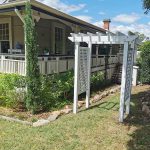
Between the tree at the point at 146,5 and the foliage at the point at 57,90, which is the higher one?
the tree at the point at 146,5

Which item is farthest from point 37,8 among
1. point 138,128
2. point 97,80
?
point 138,128

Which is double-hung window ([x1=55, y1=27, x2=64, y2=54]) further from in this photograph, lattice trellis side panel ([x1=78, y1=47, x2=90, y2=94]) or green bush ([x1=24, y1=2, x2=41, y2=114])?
green bush ([x1=24, y1=2, x2=41, y2=114])

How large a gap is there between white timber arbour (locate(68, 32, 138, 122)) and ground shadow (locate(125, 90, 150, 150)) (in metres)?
0.36

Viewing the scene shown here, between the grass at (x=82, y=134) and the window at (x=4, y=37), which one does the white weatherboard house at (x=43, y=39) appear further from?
the grass at (x=82, y=134)

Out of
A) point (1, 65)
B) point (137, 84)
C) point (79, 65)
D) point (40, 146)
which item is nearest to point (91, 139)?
point (40, 146)

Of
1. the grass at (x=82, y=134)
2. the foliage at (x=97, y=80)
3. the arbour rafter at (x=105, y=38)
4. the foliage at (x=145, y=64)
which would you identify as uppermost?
the arbour rafter at (x=105, y=38)

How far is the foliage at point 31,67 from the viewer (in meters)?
8.88

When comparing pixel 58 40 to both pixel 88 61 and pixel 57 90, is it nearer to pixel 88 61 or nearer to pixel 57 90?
pixel 57 90

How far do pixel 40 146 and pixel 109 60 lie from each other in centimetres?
1310

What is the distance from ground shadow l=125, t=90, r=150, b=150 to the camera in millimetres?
6230

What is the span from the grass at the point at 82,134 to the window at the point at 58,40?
8.16 m

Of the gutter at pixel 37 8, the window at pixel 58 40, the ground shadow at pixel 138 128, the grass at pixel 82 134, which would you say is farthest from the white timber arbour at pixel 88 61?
the window at pixel 58 40

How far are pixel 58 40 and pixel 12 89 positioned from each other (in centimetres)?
715

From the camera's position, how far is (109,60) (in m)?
18.5
